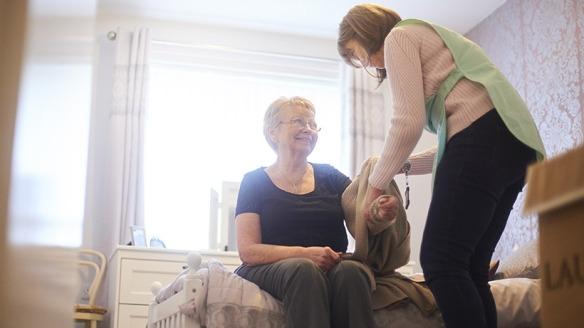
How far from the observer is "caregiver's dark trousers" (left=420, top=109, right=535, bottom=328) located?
1506mm

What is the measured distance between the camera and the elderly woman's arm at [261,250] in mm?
1911

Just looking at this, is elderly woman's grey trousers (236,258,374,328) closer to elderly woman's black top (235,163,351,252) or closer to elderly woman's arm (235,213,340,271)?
elderly woman's arm (235,213,340,271)

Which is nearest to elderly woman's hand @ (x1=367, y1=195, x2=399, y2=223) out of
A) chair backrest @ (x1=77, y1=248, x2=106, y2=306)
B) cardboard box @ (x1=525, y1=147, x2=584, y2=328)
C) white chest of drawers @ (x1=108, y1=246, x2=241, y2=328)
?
cardboard box @ (x1=525, y1=147, x2=584, y2=328)

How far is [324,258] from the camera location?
1.91 m

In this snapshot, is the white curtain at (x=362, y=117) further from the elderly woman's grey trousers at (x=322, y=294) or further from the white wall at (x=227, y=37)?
the elderly woman's grey trousers at (x=322, y=294)

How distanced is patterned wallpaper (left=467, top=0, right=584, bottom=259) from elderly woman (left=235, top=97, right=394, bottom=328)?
1875 millimetres

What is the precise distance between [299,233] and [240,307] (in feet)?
1.08

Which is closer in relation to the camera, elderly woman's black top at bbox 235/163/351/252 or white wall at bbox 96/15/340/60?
elderly woman's black top at bbox 235/163/351/252

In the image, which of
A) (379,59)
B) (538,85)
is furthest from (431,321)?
(538,85)

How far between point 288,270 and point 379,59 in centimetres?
58

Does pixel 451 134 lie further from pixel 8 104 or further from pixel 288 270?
pixel 8 104

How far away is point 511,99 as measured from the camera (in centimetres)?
161

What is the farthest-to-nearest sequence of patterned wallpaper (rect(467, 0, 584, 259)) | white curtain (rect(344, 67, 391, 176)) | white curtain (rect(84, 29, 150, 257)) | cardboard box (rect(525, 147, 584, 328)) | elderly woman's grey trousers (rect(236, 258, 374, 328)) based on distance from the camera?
1. white curtain (rect(344, 67, 391, 176))
2. white curtain (rect(84, 29, 150, 257))
3. patterned wallpaper (rect(467, 0, 584, 259))
4. elderly woman's grey trousers (rect(236, 258, 374, 328))
5. cardboard box (rect(525, 147, 584, 328))

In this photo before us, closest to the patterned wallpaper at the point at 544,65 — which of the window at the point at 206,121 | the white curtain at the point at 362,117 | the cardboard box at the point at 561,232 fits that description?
the white curtain at the point at 362,117
